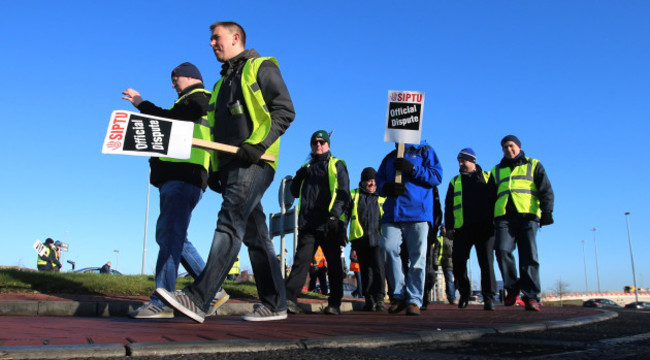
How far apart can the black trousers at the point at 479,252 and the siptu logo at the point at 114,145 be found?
5.38 meters

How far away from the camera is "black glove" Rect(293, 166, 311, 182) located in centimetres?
689

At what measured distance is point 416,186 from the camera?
22.1 ft

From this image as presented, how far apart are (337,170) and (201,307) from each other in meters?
3.33

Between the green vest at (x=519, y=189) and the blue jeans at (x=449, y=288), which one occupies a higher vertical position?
the green vest at (x=519, y=189)

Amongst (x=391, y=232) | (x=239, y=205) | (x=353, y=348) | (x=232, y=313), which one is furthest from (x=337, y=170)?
(x=353, y=348)

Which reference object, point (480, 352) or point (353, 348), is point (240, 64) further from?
point (480, 352)

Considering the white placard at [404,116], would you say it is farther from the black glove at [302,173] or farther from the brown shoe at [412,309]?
the brown shoe at [412,309]

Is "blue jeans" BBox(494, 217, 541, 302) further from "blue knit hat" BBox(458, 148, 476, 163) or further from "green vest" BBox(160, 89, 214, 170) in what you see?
"green vest" BBox(160, 89, 214, 170)

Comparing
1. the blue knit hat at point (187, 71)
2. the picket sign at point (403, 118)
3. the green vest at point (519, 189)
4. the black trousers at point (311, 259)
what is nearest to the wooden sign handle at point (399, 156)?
the picket sign at point (403, 118)

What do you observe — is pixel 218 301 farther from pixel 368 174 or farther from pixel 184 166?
pixel 368 174

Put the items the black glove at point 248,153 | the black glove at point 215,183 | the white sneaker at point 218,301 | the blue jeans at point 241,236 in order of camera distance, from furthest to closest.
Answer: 1. the white sneaker at point 218,301
2. the black glove at point 215,183
3. the black glove at point 248,153
4. the blue jeans at point 241,236

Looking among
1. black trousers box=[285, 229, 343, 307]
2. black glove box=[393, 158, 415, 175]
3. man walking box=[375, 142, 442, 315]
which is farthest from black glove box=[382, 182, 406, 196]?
black trousers box=[285, 229, 343, 307]

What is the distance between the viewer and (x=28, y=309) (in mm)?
5617

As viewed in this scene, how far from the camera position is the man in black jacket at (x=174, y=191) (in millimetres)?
4883
